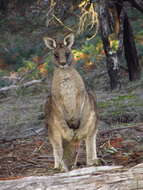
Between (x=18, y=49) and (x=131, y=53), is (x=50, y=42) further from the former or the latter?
(x=18, y=49)

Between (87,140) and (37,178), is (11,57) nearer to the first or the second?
(87,140)

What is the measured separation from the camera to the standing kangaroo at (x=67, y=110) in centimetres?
503

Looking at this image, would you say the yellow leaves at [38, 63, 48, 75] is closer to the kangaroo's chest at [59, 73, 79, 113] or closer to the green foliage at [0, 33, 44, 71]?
the green foliage at [0, 33, 44, 71]

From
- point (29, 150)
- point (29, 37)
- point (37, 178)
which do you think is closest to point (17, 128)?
point (29, 150)

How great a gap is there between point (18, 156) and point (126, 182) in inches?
111

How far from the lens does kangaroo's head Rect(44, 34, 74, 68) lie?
196 inches

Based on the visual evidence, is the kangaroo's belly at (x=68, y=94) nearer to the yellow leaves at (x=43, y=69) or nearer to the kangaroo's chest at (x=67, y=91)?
the kangaroo's chest at (x=67, y=91)

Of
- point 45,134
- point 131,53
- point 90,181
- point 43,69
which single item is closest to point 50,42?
point 90,181

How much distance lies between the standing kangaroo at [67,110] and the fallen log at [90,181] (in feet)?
4.18

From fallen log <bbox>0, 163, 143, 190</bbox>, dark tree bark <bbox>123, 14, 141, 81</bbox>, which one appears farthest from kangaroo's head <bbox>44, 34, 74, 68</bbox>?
dark tree bark <bbox>123, 14, 141, 81</bbox>

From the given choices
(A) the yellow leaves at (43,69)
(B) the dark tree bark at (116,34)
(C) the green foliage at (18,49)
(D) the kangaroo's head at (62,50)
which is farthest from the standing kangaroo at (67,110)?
(C) the green foliage at (18,49)

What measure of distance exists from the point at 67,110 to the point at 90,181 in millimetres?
1625

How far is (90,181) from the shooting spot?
362 centimetres

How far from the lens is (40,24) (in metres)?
19.6
